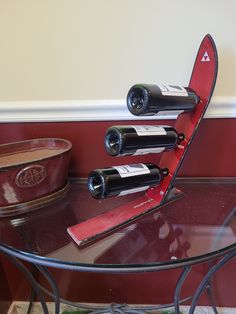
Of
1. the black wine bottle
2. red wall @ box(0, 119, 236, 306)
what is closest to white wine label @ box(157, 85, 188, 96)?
the black wine bottle

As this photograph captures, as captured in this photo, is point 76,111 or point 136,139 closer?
point 136,139

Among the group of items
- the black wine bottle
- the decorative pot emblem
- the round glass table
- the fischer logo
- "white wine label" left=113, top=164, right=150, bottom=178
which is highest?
the fischer logo

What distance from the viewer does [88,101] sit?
2.74 feet

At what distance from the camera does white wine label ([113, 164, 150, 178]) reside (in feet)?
1.98

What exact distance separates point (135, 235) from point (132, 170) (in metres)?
0.15

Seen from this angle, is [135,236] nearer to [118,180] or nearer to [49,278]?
[118,180]

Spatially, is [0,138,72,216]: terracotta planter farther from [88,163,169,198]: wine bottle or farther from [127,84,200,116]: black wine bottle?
[127,84,200,116]: black wine bottle

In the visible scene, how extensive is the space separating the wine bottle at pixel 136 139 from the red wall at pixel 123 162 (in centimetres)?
22

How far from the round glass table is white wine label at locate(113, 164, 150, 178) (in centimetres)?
13

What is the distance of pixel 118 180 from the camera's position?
1.94 feet

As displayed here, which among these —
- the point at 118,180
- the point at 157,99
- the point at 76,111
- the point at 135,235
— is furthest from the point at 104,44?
the point at 135,235

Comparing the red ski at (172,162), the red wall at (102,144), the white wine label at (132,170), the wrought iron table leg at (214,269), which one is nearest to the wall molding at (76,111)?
the red wall at (102,144)

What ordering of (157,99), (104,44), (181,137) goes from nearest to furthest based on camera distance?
(157,99)
(181,137)
(104,44)

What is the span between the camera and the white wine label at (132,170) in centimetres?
60
